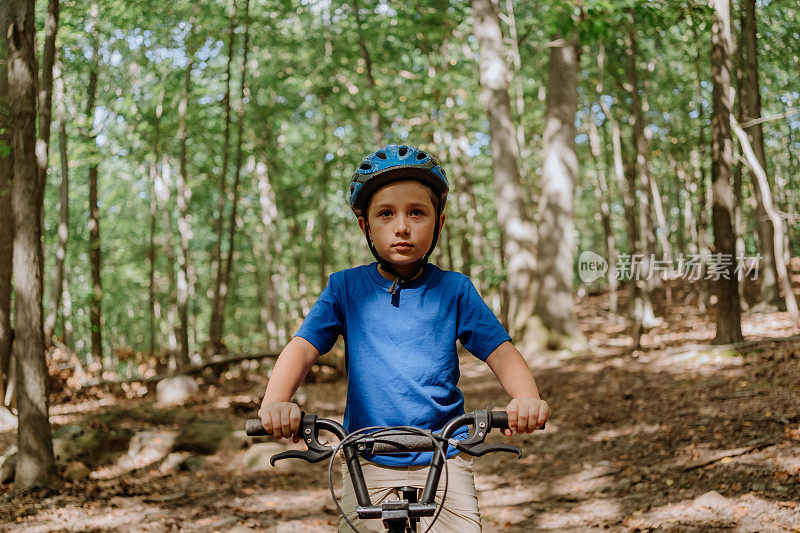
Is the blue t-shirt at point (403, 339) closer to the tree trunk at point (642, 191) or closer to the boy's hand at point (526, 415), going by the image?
the boy's hand at point (526, 415)

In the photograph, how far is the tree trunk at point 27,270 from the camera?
21.9 feet

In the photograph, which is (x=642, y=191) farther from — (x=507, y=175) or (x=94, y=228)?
(x=94, y=228)

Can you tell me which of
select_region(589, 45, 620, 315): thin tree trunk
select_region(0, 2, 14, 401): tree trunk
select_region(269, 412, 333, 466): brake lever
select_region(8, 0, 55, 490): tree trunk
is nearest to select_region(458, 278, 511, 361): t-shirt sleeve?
select_region(269, 412, 333, 466): brake lever

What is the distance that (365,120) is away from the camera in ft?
90.9

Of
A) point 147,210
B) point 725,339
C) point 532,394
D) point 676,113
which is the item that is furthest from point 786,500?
point 147,210

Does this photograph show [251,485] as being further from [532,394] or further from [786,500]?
[532,394]

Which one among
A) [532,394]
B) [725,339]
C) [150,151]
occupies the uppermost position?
[150,151]

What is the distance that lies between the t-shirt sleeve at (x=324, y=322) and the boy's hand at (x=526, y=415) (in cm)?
74

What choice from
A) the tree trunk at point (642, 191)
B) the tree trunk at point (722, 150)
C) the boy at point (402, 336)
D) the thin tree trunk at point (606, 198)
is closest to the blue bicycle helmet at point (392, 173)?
the boy at point (402, 336)

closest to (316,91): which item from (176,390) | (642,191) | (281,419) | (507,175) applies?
(507,175)

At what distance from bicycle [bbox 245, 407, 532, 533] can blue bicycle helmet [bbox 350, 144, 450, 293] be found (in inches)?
23.8

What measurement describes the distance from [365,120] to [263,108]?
6.64 m

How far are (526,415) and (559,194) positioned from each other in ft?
42.9

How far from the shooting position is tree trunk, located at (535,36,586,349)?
1455 centimetres
